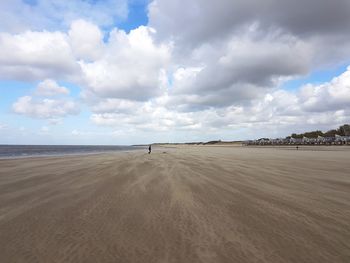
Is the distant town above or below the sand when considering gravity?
above

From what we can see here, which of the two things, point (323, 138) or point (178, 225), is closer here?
point (178, 225)

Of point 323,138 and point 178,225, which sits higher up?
point 323,138

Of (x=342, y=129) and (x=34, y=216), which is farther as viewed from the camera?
(x=342, y=129)

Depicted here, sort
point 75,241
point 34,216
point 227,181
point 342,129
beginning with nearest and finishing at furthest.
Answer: point 75,241
point 34,216
point 227,181
point 342,129

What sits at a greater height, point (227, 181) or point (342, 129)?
point (342, 129)

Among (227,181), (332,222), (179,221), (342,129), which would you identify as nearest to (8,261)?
(179,221)

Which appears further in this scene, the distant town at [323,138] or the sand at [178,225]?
the distant town at [323,138]

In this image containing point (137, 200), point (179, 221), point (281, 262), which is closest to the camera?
point (281, 262)

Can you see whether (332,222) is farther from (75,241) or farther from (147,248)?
(75,241)

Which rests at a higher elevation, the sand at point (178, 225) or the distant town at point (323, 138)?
the distant town at point (323, 138)

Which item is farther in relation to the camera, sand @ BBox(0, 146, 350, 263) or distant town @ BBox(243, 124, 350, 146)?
distant town @ BBox(243, 124, 350, 146)

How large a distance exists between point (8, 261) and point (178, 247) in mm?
2618

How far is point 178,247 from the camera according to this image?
4512 millimetres

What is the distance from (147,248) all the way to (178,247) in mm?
513
